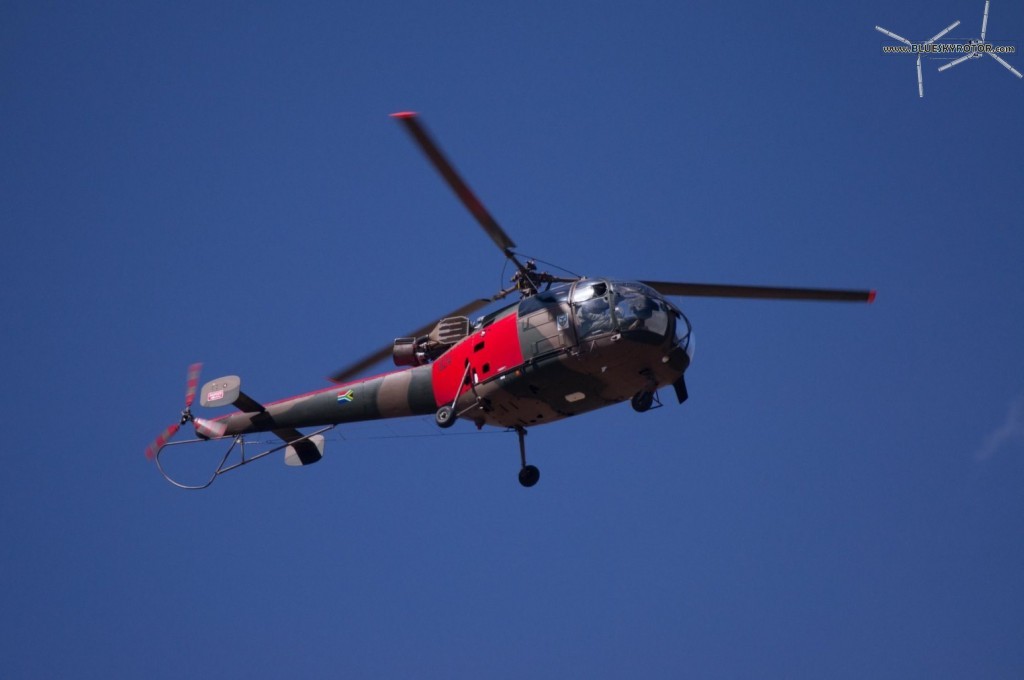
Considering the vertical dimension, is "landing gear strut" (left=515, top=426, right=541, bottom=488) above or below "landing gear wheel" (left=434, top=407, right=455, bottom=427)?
below

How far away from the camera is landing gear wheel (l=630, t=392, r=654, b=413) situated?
1966 cm

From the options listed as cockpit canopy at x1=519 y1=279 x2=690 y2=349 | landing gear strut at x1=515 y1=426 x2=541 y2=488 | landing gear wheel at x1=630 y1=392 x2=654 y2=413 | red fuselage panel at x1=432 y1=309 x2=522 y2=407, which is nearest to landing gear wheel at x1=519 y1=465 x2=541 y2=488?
landing gear strut at x1=515 y1=426 x2=541 y2=488

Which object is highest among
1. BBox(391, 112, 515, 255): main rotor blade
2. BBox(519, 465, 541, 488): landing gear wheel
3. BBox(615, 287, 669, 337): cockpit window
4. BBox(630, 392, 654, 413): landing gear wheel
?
BBox(391, 112, 515, 255): main rotor blade

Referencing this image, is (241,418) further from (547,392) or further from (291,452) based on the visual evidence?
(547,392)

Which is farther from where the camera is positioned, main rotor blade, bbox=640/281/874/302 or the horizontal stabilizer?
the horizontal stabilizer

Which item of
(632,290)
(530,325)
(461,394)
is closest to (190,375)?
(461,394)

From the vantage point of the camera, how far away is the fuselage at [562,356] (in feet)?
62.1

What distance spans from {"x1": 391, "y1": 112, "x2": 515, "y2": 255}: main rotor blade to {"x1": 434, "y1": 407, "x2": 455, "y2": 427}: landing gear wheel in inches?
119

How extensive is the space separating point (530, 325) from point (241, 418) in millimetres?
7603

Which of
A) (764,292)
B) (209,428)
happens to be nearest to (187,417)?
(209,428)

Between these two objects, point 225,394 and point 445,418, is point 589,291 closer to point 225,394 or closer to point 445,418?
point 445,418

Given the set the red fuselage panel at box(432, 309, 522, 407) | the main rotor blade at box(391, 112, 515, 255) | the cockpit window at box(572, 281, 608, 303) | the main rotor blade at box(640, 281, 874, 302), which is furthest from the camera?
the main rotor blade at box(640, 281, 874, 302)

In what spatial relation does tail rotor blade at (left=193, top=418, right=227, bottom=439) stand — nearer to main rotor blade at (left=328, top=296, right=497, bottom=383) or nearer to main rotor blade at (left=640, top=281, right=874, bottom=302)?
main rotor blade at (left=328, top=296, right=497, bottom=383)

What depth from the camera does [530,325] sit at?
1970cm
